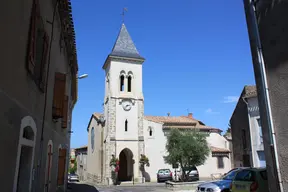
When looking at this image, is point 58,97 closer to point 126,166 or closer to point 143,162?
point 143,162

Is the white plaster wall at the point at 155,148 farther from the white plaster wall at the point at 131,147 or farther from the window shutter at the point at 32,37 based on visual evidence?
the window shutter at the point at 32,37

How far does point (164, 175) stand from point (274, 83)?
79.8ft

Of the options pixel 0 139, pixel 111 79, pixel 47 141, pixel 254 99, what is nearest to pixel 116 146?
pixel 111 79

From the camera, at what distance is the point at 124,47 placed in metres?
35.6

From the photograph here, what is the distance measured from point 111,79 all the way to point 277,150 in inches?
1088

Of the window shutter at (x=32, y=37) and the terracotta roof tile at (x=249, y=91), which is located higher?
the terracotta roof tile at (x=249, y=91)

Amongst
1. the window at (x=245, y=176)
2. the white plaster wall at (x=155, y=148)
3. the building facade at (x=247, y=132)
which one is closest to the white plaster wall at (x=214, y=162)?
the white plaster wall at (x=155, y=148)

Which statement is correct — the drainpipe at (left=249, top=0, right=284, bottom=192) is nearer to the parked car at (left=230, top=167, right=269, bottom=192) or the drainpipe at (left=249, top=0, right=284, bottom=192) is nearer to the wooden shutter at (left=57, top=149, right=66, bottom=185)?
the parked car at (left=230, top=167, right=269, bottom=192)

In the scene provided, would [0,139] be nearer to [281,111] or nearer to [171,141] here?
[281,111]

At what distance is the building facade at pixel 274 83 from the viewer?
642 cm

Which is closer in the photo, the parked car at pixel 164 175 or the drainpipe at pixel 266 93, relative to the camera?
the drainpipe at pixel 266 93

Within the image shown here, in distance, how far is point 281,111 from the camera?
6523mm

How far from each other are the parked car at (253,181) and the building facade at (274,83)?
1251mm

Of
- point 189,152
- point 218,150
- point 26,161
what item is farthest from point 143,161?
point 26,161
